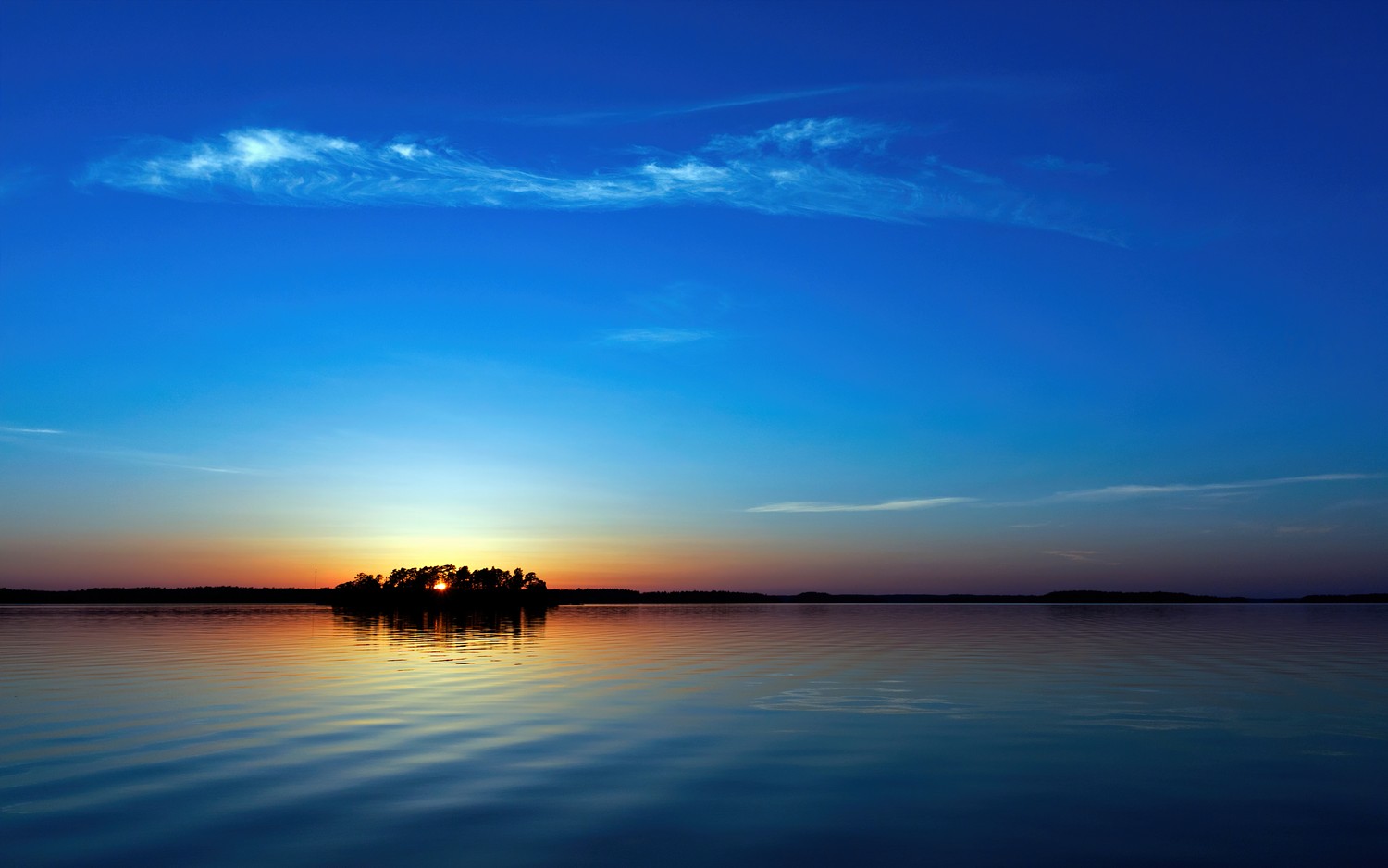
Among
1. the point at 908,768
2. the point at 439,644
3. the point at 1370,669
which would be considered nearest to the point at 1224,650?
the point at 1370,669

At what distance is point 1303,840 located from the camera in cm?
1630

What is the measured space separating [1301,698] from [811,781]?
25.4 meters

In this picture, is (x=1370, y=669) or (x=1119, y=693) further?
(x=1370, y=669)

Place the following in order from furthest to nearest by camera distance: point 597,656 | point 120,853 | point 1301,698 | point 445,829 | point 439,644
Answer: point 439,644 < point 597,656 < point 1301,698 < point 445,829 < point 120,853

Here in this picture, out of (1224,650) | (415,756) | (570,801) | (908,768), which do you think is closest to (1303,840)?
(908,768)

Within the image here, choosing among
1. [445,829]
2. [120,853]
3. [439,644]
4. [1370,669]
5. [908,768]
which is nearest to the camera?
[120,853]

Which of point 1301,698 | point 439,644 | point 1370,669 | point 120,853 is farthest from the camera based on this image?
point 439,644

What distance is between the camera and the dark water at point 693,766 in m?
15.5

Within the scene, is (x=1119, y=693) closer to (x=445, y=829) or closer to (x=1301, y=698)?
(x=1301, y=698)

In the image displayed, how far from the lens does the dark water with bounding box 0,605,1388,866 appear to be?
51.0 ft

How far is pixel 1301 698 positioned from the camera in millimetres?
35375

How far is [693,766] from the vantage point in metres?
22.1

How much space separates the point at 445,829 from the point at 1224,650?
60608 millimetres

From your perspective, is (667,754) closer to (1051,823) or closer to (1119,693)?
(1051,823)
